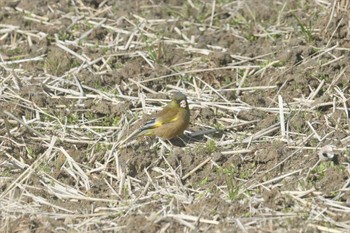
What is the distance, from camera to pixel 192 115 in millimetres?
8789

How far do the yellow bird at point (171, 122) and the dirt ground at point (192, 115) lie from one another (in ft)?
Result: 0.50

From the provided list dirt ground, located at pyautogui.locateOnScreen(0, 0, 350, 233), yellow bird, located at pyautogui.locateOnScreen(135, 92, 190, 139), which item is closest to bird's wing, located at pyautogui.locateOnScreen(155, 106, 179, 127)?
yellow bird, located at pyautogui.locateOnScreen(135, 92, 190, 139)

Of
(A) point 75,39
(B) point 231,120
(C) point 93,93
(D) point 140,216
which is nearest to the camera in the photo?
(D) point 140,216

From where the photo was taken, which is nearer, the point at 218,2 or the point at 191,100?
the point at 191,100

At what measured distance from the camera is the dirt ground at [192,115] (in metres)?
7.21

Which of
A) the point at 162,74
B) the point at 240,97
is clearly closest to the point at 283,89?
the point at 240,97

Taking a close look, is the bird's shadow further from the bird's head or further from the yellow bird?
the bird's head

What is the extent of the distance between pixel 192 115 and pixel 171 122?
600 mm

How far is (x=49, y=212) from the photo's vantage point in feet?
24.1

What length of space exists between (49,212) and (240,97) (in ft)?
8.87

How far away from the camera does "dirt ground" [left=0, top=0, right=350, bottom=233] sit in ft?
23.7

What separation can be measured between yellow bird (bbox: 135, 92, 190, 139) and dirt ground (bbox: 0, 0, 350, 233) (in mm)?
153

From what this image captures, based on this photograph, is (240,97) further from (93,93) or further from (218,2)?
(218,2)

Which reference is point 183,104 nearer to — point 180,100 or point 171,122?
point 180,100
